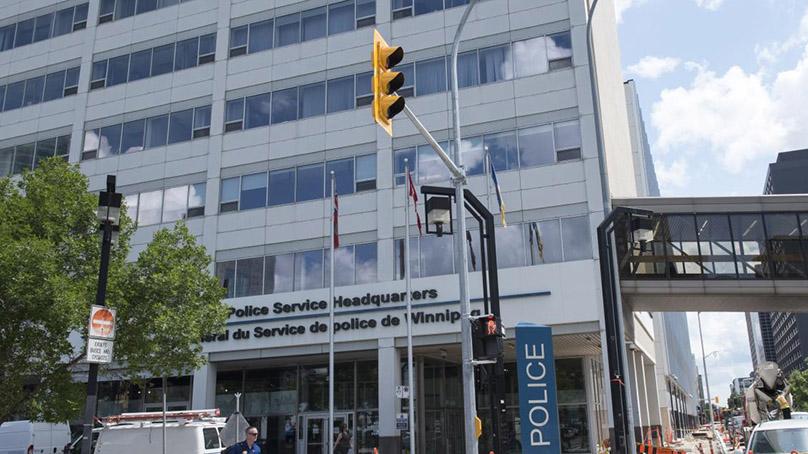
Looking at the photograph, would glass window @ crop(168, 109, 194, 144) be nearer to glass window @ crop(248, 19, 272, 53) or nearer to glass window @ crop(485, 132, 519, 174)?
glass window @ crop(248, 19, 272, 53)

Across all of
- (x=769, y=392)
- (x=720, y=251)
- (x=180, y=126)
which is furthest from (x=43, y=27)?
(x=769, y=392)

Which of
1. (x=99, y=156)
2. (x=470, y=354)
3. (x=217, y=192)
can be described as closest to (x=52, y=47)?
(x=99, y=156)

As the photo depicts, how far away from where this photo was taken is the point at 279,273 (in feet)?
99.0

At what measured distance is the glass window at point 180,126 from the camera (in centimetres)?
3350

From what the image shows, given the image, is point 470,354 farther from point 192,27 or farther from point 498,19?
point 192,27

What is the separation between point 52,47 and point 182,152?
11.8 metres

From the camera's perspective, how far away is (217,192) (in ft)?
105

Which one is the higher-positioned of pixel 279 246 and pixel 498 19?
pixel 498 19

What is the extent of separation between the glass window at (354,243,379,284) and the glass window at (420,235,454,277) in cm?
200

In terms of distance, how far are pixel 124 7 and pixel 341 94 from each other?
14.4 metres

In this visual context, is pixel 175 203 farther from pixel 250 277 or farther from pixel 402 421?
pixel 402 421

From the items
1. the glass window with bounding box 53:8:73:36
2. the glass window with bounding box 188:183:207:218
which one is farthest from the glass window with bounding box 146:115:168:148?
the glass window with bounding box 53:8:73:36

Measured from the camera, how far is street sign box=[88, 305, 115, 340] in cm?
1251

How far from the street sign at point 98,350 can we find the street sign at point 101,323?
90mm
